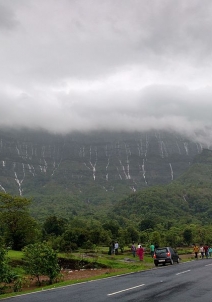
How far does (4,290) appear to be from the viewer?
69.1 ft

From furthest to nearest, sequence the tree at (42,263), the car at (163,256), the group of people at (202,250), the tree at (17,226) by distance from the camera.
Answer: the tree at (17,226) → the group of people at (202,250) → the car at (163,256) → the tree at (42,263)

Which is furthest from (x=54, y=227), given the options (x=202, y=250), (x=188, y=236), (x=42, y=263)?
(x=42, y=263)

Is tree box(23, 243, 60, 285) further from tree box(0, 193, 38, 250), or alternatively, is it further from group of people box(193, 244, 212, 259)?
group of people box(193, 244, 212, 259)

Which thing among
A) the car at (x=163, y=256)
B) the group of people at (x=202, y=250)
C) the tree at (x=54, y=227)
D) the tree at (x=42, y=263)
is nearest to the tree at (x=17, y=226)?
the car at (x=163, y=256)

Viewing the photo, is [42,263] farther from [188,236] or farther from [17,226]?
[188,236]

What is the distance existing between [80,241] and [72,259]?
25.2m

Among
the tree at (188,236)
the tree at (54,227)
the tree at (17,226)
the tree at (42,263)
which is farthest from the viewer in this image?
the tree at (188,236)

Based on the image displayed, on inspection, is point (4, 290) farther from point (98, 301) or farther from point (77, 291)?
point (98, 301)

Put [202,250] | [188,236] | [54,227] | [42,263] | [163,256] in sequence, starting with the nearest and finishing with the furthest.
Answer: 1. [42,263]
2. [163,256]
3. [202,250]
4. [54,227]
5. [188,236]

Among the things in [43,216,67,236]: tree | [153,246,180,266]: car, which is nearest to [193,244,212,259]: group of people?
[153,246,180,266]: car

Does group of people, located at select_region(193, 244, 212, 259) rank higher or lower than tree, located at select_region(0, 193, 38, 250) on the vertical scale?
lower

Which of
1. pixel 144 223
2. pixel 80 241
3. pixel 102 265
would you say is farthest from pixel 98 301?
pixel 144 223

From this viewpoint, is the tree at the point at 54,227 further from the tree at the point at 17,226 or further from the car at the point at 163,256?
the car at the point at 163,256

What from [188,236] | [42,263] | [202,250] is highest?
[188,236]
